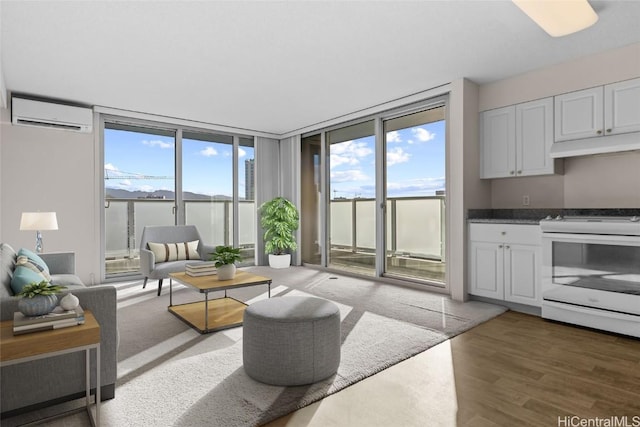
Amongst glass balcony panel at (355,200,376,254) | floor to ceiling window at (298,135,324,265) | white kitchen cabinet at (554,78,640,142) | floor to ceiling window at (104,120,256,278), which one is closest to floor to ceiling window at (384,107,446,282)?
glass balcony panel at (355,200,376,254)

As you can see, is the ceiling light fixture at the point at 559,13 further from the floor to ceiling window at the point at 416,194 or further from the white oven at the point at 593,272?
the floor to ceiling window at the point at 416,194

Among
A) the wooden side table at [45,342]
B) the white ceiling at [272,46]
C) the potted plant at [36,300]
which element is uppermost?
the white ceiling at [272,46]

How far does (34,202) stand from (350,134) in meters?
4.47

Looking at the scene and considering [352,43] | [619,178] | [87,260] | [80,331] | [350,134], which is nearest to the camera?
[80,331]

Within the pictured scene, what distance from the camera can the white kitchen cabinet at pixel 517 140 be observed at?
12.5ft

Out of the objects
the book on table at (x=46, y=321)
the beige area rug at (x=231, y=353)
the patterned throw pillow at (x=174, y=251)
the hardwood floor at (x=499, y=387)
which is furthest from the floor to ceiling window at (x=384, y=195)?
the book on table at (x=46, y=321)

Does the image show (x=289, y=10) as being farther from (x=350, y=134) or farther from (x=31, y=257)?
(x=350, y=134)

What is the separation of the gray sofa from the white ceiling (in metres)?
2.00

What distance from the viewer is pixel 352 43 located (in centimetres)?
324

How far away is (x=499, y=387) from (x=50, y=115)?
554cm

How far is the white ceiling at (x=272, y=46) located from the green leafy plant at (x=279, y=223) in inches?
84.8

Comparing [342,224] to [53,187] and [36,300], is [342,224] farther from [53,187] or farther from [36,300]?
[36,300]

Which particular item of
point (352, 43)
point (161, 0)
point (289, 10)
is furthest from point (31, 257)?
point (352, 43)

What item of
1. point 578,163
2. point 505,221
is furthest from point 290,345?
point 578,163
